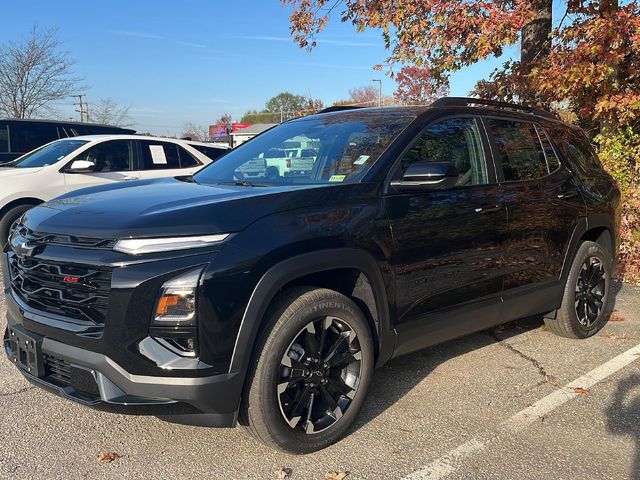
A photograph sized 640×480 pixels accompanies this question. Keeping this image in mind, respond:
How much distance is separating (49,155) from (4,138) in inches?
105

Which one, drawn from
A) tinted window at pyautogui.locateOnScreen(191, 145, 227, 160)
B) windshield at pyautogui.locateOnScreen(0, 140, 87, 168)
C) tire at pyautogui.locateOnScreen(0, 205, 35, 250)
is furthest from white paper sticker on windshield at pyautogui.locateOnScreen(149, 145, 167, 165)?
tire at pyautogui.locateOnScreen(0, 205, 35, 250)

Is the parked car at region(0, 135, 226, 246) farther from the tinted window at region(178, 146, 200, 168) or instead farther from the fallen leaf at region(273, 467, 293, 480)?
the fallen leaf at region(273, 467, 293, 480)

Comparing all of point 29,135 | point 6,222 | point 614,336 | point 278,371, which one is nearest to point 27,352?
point 278,371

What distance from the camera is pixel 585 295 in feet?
15.9

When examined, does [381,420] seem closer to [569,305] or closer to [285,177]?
[285,177]

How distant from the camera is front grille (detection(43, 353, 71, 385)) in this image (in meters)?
2.63

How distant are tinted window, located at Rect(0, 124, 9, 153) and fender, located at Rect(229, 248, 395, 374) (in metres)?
9.44

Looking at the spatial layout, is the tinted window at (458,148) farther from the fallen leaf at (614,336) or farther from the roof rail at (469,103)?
the fallen leaf at (614,336)

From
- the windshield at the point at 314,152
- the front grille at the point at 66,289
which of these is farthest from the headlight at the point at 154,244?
the windshield at the point at 314,152

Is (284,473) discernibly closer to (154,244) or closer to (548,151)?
(154,244)

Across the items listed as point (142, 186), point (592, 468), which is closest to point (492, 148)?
point (592, 468)

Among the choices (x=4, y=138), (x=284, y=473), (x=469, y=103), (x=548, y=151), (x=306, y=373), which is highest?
(x=469, y=103)

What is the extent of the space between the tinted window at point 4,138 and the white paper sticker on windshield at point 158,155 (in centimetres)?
341

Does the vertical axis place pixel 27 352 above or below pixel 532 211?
below
